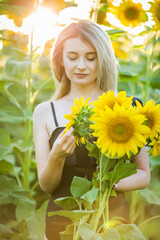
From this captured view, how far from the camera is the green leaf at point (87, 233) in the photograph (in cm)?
49

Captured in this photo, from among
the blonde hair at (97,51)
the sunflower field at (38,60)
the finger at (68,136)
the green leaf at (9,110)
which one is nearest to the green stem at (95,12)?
the sunflower field at (38,60)

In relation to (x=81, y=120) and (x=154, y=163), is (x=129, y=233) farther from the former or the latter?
(x=154, y=163)

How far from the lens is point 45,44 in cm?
112

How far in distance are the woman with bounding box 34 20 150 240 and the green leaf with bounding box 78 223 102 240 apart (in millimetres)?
219

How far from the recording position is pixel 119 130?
19.8 inches

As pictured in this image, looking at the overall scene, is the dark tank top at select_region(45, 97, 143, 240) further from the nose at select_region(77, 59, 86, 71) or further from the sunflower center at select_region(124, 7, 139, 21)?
the sunflower center at select_region(124, 7, 139, 21)

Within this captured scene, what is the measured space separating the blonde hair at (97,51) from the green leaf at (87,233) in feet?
1.24

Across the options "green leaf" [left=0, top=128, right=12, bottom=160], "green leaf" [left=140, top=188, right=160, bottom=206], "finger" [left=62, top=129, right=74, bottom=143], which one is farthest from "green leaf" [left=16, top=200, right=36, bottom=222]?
"finger" [left=62, top=129, right=74, bottom=143]

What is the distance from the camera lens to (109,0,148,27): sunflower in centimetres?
87

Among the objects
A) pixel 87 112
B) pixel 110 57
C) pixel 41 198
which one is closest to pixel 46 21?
pixel 110 57

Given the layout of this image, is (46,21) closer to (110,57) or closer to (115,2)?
(115,2)

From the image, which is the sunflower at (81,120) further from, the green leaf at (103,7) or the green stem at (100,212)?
the green leaf at (103,7)

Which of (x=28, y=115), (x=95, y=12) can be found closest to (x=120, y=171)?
(x=95, y=12)

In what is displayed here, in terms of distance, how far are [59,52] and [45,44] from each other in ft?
1.00
